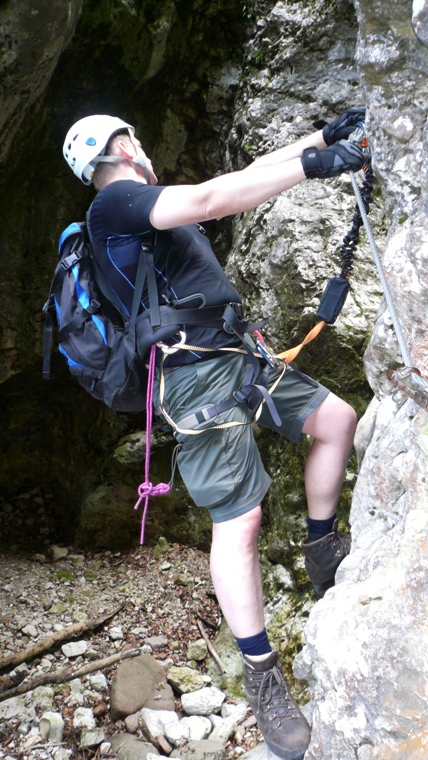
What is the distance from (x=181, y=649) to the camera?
4.83m

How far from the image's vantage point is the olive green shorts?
2.89 meters

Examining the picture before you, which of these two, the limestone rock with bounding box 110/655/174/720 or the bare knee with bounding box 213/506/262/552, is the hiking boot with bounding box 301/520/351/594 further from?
the limestone rock with bounding box 110/655/174/720

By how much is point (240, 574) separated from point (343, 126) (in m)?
2.09

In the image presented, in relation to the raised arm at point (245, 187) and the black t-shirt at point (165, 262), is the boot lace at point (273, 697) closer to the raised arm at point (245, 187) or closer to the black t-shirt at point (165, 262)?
the black t-shirt at point (165, 262)

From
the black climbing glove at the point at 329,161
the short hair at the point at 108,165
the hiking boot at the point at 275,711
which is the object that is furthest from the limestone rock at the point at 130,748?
the black climbing glove at the point at 329,161

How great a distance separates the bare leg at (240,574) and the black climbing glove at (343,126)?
1729 millimetres

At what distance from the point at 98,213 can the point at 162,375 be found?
821mm

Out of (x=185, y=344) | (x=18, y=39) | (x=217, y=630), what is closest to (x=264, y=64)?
(x=18, y=39)

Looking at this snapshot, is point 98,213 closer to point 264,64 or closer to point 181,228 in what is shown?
point 181,228

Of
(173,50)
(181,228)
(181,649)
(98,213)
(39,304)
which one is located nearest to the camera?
(98,213)

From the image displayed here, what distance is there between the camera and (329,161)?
2.47 metres

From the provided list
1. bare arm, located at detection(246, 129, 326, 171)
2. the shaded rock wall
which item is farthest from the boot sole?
the shaded rock wall

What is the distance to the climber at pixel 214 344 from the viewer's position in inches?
102

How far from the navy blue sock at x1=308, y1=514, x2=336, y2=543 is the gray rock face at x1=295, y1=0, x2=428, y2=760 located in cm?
59
